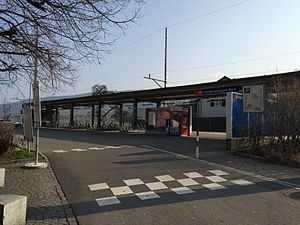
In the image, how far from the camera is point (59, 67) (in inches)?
409

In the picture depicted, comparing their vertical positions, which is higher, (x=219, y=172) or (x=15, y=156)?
(x=15, y=156)

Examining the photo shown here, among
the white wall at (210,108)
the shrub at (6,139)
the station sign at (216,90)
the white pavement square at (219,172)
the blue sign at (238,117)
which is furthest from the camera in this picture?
the white wall at (210,108)

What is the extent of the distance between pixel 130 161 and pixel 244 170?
4.28 m

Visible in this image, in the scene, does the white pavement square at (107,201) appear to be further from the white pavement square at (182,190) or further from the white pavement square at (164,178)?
the white pavement square at (164,178)

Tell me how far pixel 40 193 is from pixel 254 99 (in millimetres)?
11355

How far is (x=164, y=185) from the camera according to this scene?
9.41m

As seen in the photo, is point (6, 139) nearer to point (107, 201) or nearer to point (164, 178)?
point (164, 178)

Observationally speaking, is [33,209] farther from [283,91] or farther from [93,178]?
[283,91]

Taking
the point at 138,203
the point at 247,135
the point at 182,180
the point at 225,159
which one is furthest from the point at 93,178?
the point at 247,135

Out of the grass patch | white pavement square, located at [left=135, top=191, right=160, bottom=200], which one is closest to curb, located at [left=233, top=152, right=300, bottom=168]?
white pavement square, located at [left=135, top=191, right=160, bottom=200]

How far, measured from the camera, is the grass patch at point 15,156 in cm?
1375

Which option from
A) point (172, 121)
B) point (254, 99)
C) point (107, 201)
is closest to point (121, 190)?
point (107, 201)

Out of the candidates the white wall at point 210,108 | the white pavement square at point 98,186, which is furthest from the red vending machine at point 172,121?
the white wall at point 210,108

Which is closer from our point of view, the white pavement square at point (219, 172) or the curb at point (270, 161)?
the white pavement square at point (219, 172)
